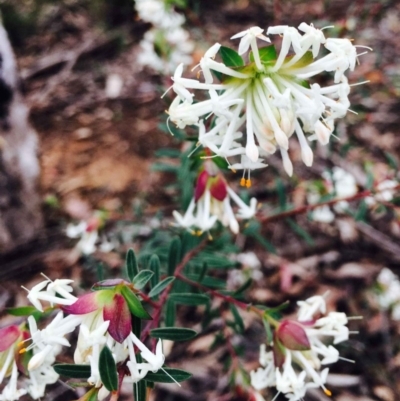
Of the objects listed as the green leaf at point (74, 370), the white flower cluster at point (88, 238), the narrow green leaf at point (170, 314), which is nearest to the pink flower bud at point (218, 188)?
the narrow green leaf at point (170, 314)

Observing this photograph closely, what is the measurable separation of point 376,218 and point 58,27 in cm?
263

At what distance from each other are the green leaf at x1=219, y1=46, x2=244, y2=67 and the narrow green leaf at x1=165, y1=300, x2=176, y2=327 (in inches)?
29.6

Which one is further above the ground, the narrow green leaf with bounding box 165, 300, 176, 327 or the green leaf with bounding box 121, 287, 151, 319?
the green leaf with bounding box 121, 287, 151, 319

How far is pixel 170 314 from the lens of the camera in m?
1.42

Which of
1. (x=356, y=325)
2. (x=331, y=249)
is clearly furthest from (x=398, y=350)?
(x=331, y=249)

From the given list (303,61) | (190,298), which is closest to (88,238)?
(190,298)

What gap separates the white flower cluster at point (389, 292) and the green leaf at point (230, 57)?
152cm

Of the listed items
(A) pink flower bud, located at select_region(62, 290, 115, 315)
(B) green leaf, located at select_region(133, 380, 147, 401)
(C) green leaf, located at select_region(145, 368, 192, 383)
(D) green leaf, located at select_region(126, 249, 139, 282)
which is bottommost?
(B) green leaf, located at select_region(133, 380, 147, 401)

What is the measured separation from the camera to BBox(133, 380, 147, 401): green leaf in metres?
1.00

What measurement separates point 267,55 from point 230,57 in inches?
3.1

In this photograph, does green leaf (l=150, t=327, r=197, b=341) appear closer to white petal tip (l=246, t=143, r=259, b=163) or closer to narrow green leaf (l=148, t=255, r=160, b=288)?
narrow green leaf (l=148, t=255, r=160, b=288)

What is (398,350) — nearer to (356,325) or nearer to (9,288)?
(356,325)

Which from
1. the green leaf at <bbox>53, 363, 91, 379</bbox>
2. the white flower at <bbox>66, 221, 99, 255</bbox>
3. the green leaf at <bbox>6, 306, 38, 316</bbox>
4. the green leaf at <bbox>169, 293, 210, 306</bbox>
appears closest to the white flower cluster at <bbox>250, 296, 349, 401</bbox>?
the green leaf at <bbox>169, 293, 210, 306</bbox>

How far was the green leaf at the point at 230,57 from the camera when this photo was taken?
94 centimetres
